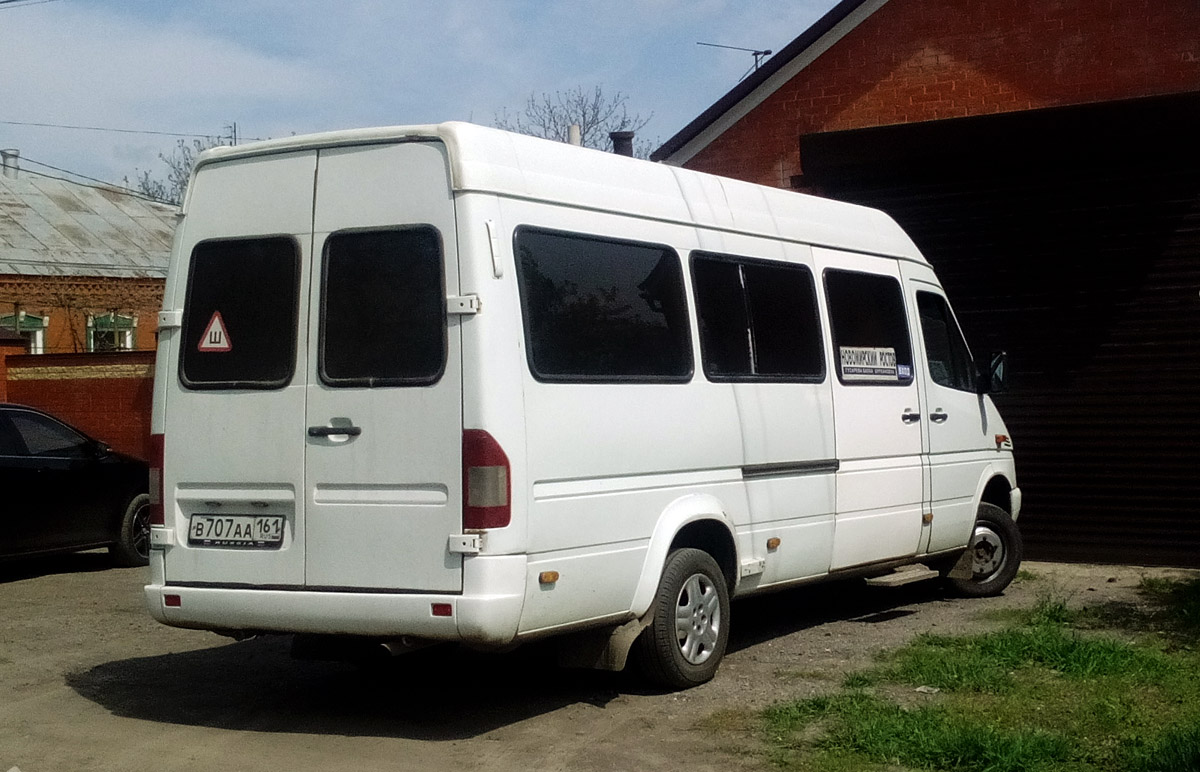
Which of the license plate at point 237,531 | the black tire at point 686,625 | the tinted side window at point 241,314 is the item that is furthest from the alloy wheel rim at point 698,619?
the tinted side window at point 241,314

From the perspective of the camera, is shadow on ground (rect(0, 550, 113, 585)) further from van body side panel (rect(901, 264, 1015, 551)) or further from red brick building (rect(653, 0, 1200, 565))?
van body side panel (rect(901, 264, 1015, 551))

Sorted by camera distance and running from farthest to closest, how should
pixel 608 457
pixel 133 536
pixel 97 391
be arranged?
1. pixel 97 391
2. pixel 133 536
3. pixel 608 457

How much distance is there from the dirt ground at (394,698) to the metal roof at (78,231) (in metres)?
27.5

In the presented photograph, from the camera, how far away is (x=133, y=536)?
13359 mm

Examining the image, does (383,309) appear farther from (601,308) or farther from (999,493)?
(999,493)

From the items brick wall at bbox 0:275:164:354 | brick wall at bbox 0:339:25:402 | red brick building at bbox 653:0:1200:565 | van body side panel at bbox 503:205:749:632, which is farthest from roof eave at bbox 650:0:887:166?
brick wall at bbox 0:275:164:354

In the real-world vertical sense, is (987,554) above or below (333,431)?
below

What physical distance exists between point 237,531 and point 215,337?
89cm

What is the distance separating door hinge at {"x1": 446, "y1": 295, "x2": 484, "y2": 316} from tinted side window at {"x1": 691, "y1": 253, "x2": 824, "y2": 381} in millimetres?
1695

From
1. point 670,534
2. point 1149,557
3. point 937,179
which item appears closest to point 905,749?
point 670,534

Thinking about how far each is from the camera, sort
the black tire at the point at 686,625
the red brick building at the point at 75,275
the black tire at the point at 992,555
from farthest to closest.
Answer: the red brick building at the point at 75,275 → the black tire at the point at 992,555 → the black tire at the point at 686,625

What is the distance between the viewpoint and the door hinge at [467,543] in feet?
20.0

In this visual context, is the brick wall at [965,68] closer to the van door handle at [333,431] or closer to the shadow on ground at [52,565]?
the shadow on ground at [52,565]

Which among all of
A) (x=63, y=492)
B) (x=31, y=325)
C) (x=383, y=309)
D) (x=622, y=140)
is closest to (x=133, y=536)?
(x=63, y=492)
